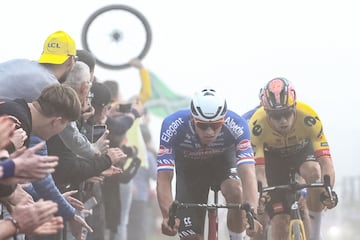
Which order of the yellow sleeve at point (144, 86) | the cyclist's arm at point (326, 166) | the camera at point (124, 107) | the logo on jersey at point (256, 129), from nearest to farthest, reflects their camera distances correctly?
the cyclist's arm at point (326, 166) → the logo on jersey at point (256, 129) → the camera at point (124, 107) → the yellow sleeve at point (144, 86)

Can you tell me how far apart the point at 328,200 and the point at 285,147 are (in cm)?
91

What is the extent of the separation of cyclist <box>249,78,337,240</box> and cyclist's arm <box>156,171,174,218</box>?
1651mm

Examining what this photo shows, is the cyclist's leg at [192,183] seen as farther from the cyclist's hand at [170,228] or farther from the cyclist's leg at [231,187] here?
the cyclist's hand at [170,228]

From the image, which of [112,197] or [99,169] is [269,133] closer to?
[112,197]

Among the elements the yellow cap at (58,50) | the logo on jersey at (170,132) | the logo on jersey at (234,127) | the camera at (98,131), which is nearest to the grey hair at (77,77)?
the yellow cap at (58,50)

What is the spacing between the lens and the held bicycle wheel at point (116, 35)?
532 inches

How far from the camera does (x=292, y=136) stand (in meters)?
10.1

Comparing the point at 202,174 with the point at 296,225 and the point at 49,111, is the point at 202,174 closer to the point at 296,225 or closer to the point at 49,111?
the point at 296,225

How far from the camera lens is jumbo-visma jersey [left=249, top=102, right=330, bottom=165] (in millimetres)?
9883

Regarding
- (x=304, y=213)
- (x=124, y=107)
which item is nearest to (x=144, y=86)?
(x=124, y=107)

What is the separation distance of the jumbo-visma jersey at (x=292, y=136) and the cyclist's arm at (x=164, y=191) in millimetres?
1758

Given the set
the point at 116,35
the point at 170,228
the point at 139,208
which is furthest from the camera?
the point at 116,35

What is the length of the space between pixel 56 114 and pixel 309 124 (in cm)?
428

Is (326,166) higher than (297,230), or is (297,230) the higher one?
(326,166)
